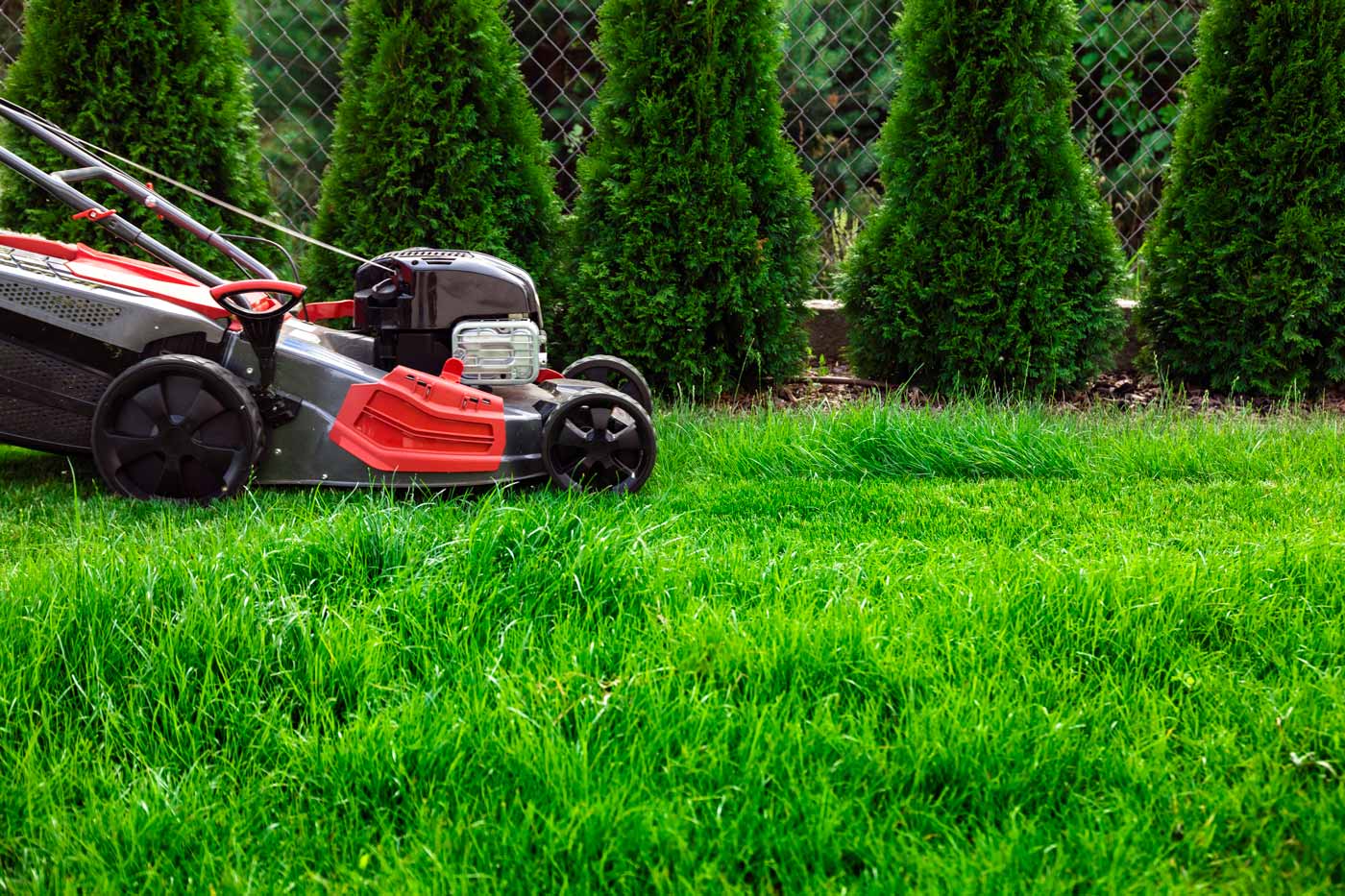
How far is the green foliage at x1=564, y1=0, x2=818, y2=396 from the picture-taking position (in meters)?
5.13

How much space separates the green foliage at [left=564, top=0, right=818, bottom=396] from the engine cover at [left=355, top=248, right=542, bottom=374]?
1.43 meters

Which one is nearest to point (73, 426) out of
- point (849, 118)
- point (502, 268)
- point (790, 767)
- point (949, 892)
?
point (502, 268)

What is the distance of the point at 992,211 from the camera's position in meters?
5.27

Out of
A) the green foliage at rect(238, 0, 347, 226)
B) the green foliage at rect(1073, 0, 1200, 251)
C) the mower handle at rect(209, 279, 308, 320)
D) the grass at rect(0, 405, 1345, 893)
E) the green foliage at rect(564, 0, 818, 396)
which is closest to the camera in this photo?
the grass at rect(0, 405, 1345, 893)

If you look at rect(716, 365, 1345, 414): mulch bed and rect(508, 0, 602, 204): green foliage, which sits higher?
rect(508, 0, 602, 204): green foliage

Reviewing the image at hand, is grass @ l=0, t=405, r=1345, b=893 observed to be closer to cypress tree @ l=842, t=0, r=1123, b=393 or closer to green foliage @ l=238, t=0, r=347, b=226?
cypress tree @ l=842, t=0, r=1123, b=393

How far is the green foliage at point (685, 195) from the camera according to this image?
513 cm

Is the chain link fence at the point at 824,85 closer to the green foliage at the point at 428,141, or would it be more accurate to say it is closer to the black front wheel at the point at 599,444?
the green foliage at the point at 428,141

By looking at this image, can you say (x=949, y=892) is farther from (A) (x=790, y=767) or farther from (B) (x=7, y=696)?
(B) (x=7, y=696)

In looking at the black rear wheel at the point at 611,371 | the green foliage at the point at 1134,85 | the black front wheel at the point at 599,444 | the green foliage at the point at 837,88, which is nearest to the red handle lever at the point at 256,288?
the black front wheel at the point at 599,444

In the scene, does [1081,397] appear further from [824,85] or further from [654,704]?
[654,704]

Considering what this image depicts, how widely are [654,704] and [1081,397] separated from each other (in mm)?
4064

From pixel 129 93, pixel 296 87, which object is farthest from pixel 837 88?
pixel 129 93

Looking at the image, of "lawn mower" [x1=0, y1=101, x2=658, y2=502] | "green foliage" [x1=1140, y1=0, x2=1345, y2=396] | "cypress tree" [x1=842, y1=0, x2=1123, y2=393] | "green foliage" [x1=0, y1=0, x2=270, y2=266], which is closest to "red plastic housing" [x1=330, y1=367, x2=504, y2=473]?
"lawn mower" [x1=0, y1=101, x2=658, y2=502]
